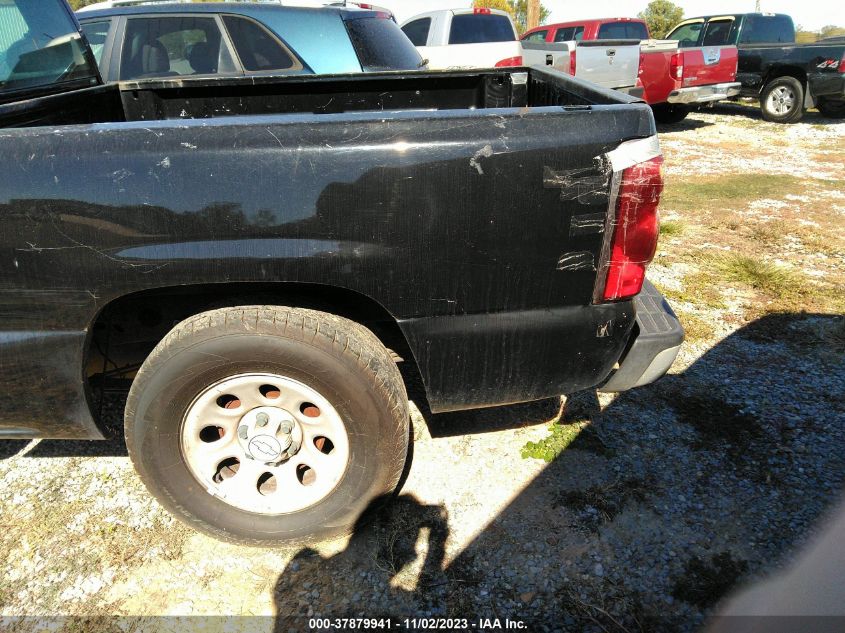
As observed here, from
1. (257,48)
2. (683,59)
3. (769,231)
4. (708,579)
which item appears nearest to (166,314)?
(708,579)

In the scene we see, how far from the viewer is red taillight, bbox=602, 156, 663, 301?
1.96 m

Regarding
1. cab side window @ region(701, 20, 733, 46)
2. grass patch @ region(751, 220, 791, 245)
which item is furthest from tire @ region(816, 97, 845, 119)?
grass patch @ region(751, 220, 791, 245)

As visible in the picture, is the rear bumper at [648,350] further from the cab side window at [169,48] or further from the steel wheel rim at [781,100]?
the steel wheel rim at [781,100]

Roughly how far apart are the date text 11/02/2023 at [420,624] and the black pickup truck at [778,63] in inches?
468

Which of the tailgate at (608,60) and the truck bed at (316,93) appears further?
the tailgate at (608,60)

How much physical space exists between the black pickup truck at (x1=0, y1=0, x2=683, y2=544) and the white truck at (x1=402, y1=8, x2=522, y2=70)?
811 centimetres

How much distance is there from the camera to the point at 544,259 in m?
2.03

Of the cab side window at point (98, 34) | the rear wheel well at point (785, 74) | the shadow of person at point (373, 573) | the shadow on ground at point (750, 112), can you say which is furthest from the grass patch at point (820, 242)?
→ the shadow on ground at point (750, 112)

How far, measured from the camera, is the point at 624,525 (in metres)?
2.45

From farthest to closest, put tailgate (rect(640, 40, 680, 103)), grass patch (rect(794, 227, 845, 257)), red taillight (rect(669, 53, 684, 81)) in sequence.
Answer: tailgate (rect(640, 40, 680, 103)) → red taillight (rect(669, 53, 684, 81)) → grass patch (rect(794, 227, 845, 257))

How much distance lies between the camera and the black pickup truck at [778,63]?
1055 cm

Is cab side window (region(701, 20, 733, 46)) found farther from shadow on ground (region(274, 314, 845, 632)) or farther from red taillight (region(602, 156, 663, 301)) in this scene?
red taillight (region(602, 156, 663, 301))

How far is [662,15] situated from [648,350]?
39822 millimetres

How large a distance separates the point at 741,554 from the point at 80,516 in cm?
265
